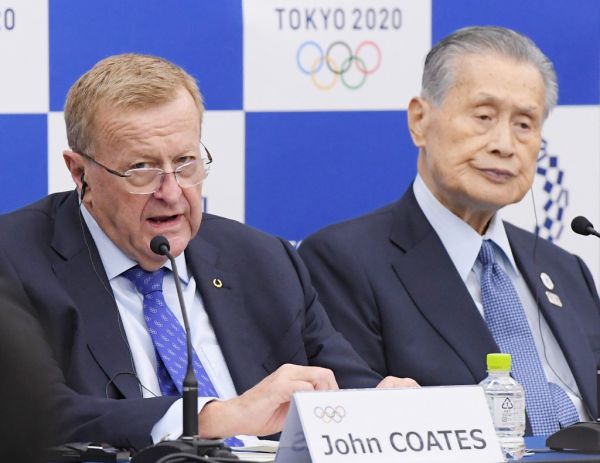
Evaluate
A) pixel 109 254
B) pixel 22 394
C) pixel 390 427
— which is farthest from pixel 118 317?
pixel 22 394

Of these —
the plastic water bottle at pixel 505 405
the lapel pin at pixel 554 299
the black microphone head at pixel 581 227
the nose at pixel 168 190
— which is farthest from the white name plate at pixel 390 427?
the lapel pin at pixel 554 299

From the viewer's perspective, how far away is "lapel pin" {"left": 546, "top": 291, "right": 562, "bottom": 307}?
10.8 feet

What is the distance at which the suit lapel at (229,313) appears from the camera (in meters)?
2.64

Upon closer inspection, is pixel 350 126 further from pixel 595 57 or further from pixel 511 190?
pixel 595 57

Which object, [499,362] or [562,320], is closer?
[499,362]

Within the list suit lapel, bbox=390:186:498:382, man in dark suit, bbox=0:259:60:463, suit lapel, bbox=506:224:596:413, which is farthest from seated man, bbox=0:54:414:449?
man in dark suit, bbox=0:259:60:463

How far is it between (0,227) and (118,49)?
853 millimetres

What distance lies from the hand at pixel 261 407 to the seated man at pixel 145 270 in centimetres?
28

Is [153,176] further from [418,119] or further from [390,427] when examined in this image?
[390,427]

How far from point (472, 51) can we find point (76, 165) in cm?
128

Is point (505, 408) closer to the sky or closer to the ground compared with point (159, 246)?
closer to the ground

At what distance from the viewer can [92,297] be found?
2535mm

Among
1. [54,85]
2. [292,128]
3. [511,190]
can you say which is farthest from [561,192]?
[54,85]

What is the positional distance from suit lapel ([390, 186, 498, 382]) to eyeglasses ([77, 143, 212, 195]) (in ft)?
2.45
